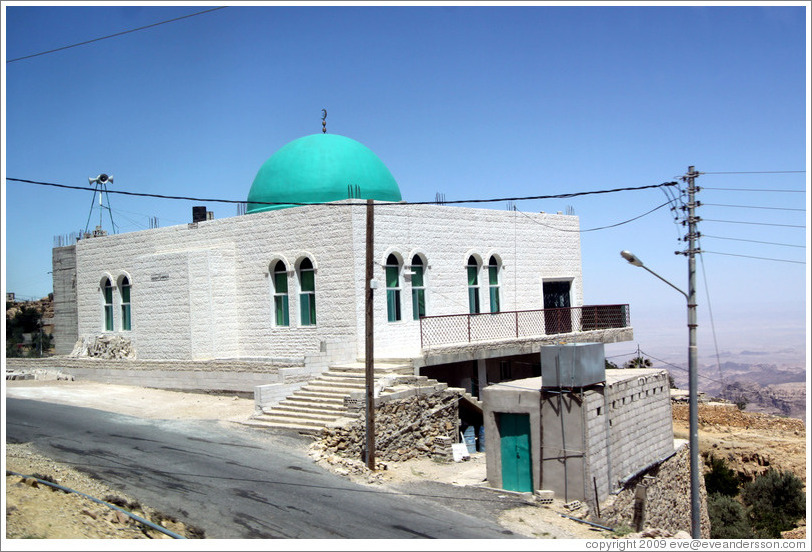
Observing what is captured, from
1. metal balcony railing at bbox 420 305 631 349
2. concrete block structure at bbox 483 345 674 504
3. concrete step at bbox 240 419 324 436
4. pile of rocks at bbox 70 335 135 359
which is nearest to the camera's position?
concrete block structure at bbox 483 345 674 504

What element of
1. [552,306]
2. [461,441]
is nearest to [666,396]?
[461,441]

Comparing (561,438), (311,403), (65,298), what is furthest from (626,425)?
(65,298)

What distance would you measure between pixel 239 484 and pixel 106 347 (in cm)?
1434

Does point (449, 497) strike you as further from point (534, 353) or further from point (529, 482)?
point (534, 353)

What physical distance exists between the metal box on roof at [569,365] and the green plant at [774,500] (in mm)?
14408

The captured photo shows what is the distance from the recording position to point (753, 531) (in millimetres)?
23500

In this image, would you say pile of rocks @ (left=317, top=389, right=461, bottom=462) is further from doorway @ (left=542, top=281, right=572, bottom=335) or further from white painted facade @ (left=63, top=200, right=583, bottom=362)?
doorway @ (left=542, top=281, right=572, bottom=335)

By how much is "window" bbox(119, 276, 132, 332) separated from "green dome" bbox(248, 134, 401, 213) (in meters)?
5.23

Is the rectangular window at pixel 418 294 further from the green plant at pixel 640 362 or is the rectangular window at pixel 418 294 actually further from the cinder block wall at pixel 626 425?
the green plant at pixel 640 362

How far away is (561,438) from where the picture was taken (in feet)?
45.5

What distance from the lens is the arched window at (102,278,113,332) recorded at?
25984 mm

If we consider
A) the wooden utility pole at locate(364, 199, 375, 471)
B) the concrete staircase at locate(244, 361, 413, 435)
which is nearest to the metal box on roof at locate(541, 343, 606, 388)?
the wooden utility pole at locate(364, 199, 375, 471)

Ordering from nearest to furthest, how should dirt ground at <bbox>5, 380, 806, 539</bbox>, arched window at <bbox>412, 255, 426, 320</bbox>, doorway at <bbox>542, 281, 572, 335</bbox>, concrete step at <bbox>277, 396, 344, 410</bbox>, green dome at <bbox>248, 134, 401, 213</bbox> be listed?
dirt ground at <bbox>5, 380, 806, 539</bbox> → concrete step at <bbox>277, 396, 344, 410</bbox> → arched window at <bbox>412, 255, 426, 320</bbox> → green dome at <bbox>248, 134, 401, 213</bbox> → doorway at <bbox>542, 281, 572, 335</bbox>

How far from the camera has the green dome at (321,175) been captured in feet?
73.7
